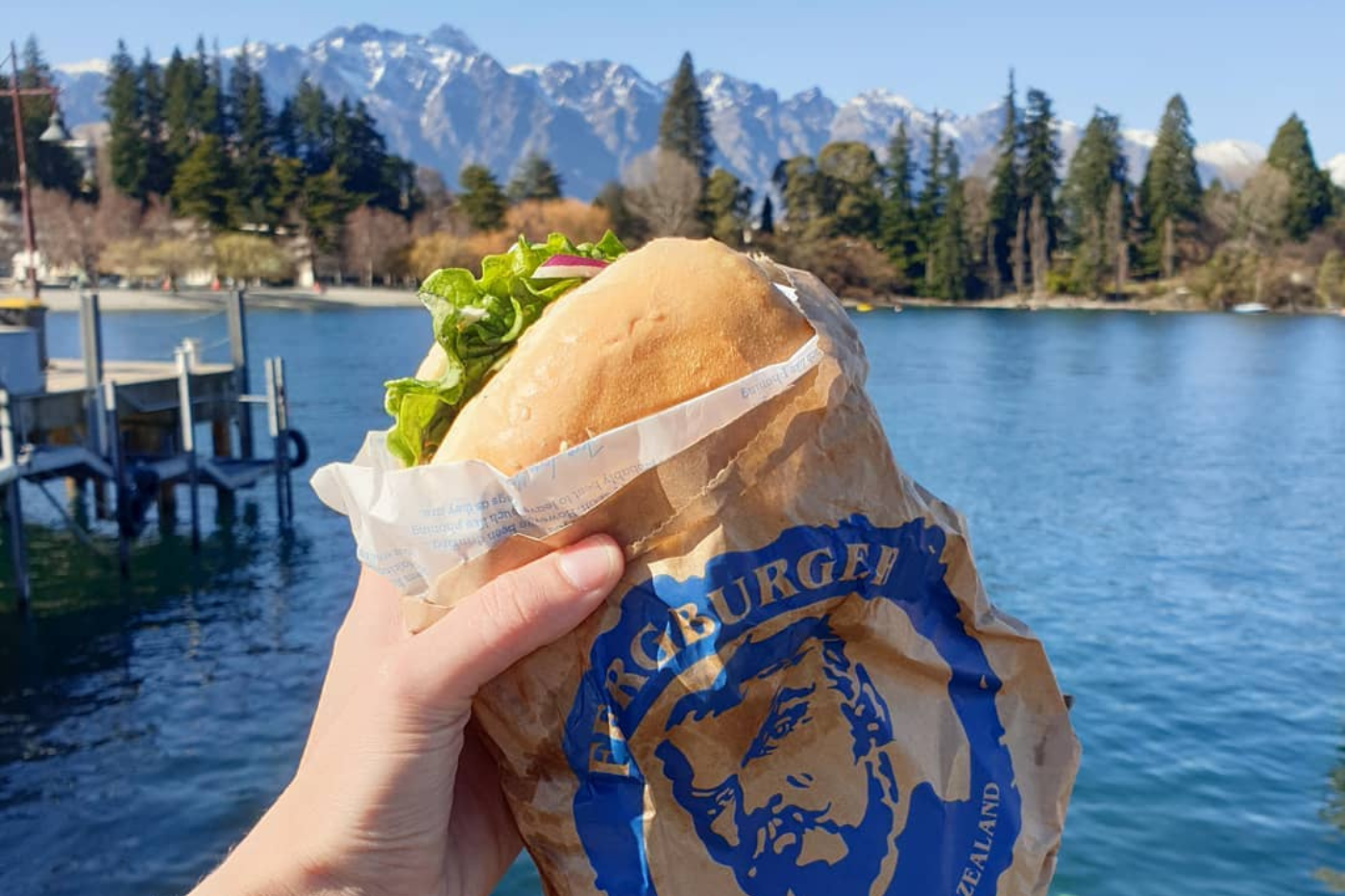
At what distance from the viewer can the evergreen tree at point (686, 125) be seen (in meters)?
96.8

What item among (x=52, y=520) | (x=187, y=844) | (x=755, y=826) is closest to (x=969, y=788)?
(x=755, y=826)

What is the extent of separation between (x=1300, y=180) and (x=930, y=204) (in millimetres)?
30218

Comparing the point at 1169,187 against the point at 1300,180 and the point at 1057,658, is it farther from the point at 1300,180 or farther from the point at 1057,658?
the point at 1057,658

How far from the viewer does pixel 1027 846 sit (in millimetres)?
2008

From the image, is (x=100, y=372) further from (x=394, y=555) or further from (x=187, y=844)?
(x=394, y=555)

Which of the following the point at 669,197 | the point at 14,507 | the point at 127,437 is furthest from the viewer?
the point at 669,197

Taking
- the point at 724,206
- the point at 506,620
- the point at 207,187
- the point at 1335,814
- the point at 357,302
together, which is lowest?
the point at 1335,814

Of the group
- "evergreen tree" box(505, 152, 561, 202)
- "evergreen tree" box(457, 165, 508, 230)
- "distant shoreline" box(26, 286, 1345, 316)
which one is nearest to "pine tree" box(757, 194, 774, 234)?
"distant shoreline" box(26, 286, 1345, 316)

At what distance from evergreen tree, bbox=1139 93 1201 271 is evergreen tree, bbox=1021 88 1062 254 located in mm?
7899

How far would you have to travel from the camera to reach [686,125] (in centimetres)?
9750

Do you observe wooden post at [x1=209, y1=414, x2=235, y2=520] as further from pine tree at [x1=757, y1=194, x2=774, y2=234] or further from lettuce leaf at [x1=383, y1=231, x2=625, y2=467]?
pine tree at [x1=757, y1=194, x2=774, y2=234]

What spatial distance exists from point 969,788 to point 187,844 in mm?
8573

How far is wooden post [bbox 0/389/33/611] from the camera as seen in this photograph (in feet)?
42.0

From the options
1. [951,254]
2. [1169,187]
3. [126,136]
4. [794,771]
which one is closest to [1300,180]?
[1169,187]
